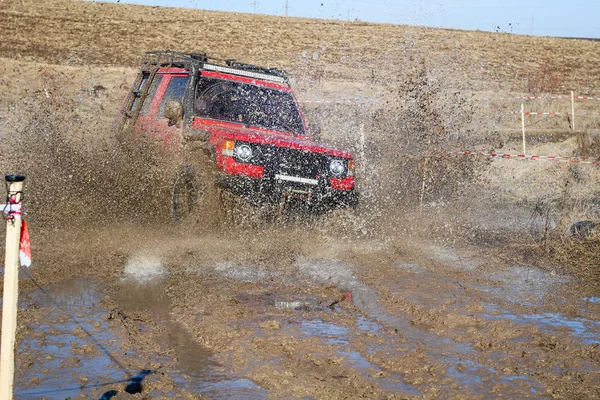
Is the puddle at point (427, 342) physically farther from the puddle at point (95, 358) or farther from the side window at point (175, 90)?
the side window at point (175, 90)

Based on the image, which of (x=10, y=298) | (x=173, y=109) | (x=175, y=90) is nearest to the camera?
(x=10, y=298)

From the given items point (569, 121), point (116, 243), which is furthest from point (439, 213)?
point (569, 121)

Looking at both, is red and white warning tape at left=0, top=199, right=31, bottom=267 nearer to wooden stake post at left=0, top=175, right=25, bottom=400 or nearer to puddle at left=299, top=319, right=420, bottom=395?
wooden stake post at left=0, top=175, right=25, bottom=400

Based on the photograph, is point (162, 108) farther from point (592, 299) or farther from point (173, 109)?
point (592, 299)

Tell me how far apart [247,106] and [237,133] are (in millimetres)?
1002

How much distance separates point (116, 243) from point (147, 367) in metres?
4.05

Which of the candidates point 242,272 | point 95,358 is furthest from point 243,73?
point 95,358

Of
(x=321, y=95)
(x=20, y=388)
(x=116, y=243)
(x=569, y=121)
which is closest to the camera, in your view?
(x=20, y=388)

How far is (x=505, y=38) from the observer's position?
129 feet

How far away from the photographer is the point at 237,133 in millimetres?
8289

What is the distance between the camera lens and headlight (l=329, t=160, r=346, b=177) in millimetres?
8773

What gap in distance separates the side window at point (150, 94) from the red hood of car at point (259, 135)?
3.50 feet

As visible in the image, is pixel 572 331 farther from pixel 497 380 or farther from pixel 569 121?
pixel 569 121

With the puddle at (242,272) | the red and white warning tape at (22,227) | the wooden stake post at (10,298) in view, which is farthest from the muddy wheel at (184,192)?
the wooden stake post at (10,298)
